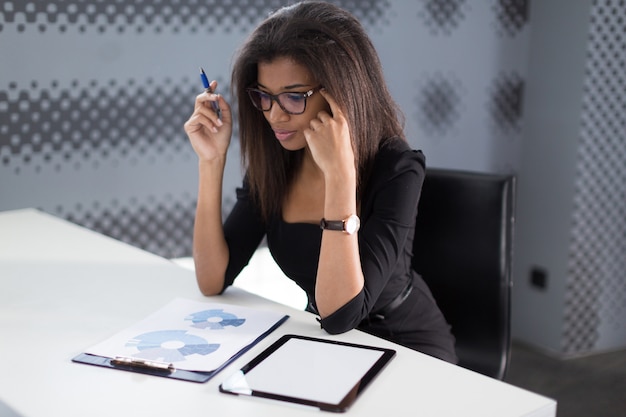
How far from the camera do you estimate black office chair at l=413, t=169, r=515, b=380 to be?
184 cm

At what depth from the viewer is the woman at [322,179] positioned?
1.42m

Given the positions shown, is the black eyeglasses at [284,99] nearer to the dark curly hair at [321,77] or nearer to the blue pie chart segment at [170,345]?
the dark curly hair at [321,77]

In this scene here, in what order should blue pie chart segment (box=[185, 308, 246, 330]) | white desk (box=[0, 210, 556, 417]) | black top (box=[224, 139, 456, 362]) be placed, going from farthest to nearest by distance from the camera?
black top (box=[224, 139, 456, 362]) < blue pie chart segment (box=[185, 308, 246, 330]) < white desk (box=[0, 210, 556, 417])

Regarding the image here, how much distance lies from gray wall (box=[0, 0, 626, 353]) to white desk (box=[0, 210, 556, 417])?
25.5 inches

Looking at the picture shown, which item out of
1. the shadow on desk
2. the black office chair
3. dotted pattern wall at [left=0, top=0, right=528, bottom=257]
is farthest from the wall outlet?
the black office chair

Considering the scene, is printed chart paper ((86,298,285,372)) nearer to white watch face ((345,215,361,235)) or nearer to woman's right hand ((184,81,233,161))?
white watch face ((345,215,361,235))

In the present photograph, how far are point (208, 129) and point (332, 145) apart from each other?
0.39 m

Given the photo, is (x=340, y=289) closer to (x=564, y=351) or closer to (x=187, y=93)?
(x=187, y=93)

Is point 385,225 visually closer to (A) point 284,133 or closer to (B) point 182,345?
(A) point 284,133

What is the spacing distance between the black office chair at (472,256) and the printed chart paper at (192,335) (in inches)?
24.3

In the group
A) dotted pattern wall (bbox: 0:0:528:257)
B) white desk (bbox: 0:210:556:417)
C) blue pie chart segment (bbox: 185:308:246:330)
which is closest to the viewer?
white desk (bbox: 0:210:556:417)

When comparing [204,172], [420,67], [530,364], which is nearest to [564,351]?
[530,364]

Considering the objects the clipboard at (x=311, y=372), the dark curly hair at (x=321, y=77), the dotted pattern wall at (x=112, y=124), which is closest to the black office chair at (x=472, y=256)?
the dark curly hair at (x=321, y=77)

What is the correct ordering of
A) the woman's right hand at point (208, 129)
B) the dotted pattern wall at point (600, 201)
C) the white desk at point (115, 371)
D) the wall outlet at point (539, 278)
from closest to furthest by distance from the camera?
the white desk at point (115, 371)
the woman's right hand at point (208, 129)
the dotted pattern wall at point (600, 201)
the wall outlet at point (539, 278)
